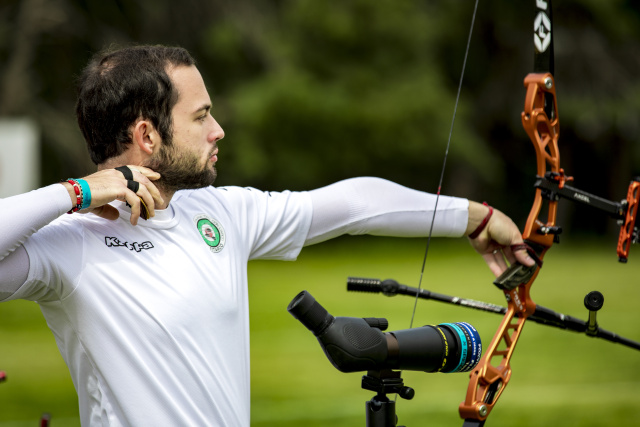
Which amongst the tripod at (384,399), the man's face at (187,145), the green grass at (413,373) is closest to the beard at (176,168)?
the man's face at (187,145)

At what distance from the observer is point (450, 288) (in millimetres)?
11273

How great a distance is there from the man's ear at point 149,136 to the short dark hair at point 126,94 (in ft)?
0.04

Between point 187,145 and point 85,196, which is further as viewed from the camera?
point 187,145

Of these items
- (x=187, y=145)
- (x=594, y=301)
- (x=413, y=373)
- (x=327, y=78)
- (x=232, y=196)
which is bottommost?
(x=413, y=373)

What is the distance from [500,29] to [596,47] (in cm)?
222

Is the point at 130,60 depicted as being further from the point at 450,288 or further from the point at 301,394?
the point at 450,288

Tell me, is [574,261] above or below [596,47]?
below

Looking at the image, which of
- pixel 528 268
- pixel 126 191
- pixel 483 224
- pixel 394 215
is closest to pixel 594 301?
pixel 528 268

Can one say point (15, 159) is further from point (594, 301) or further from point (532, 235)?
point (594, 301)

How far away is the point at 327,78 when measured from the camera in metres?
17.0

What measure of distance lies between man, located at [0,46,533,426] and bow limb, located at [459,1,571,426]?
0.69m

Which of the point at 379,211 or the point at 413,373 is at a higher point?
the point at 379,211

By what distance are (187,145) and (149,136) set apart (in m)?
0.09

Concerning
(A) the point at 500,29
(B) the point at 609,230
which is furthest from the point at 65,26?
(B) the point at 609,230
